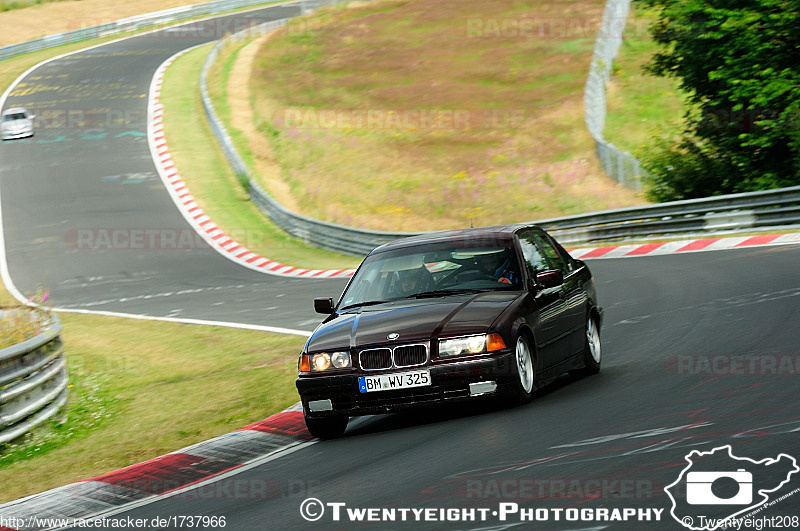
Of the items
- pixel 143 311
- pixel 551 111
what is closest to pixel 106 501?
pixel 143 311

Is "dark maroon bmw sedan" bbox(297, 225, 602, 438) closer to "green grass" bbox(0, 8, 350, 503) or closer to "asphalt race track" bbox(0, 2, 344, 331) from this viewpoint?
"green grass" bbox(0, 8, 350, 503)

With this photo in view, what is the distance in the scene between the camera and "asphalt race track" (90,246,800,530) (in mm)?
6055

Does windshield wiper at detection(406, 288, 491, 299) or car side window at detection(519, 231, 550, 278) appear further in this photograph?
car side window at detection(519, 231, 550, 278)

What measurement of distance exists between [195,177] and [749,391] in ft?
99.9

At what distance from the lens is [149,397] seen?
1294 cm

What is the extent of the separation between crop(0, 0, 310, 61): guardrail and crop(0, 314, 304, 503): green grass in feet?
153

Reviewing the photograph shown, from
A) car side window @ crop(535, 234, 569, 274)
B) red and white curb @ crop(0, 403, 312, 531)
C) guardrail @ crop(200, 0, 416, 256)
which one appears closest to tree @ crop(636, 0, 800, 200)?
guardrail @ crop(200, 0, 416, 256)

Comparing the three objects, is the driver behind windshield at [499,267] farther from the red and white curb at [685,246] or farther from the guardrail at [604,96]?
the guardrail at [604,96]

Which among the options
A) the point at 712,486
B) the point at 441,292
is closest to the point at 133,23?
the point at 441,292

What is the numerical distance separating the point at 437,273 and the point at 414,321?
105 centimetres

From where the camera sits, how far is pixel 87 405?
12.7 meters

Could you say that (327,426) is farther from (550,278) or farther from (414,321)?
(550,278)

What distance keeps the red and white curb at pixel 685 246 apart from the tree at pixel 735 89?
133 inches

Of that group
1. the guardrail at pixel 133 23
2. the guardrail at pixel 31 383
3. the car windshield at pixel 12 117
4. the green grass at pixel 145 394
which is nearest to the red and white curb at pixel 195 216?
the car windshield at pixel 12 117
